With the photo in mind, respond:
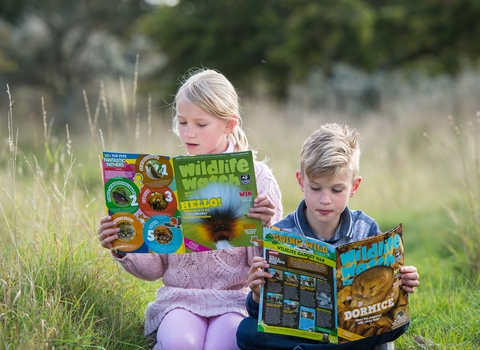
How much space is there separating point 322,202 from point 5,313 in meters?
1.50

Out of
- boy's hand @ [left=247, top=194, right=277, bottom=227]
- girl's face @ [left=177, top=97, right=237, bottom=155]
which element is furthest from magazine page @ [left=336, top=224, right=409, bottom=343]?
girl's face @ [left=177, top=97, right=237, bottom=155]

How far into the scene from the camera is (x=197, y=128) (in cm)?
321

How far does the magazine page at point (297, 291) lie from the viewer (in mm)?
2697

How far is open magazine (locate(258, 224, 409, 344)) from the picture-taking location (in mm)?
2678

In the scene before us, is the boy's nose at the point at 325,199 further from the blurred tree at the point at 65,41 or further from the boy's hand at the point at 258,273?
the blurred tree at the point at 65,41

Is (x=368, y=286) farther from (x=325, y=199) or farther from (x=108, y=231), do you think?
(x=108, y=231)

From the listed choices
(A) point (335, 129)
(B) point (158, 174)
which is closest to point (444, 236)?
(A) point (335, 129)

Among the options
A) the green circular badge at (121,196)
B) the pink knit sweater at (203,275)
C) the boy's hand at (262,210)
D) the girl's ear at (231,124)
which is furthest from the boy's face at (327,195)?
the green circular badge at (121,196)

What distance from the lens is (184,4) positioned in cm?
1487

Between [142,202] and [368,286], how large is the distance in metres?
1.10

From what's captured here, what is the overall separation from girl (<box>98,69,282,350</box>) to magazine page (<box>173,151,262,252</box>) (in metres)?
0.20

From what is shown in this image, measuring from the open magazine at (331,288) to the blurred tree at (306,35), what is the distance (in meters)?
10.5

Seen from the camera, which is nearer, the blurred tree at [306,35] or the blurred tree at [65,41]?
the blurred tree at [306,35]

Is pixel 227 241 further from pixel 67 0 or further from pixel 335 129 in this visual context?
pixel 67 0
